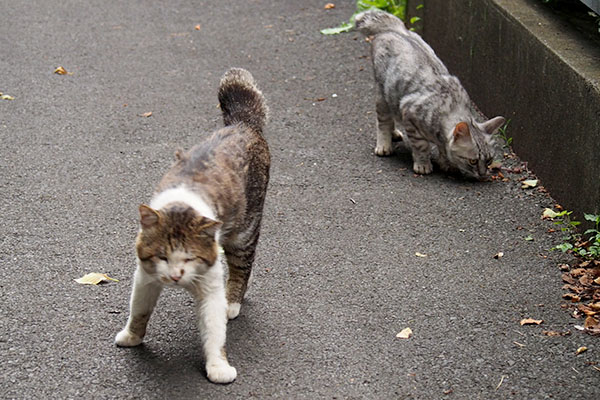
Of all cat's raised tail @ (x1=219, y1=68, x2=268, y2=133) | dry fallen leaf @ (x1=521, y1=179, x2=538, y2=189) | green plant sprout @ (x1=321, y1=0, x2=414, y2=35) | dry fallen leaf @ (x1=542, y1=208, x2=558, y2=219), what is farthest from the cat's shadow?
green plant sprout @ (x1=321, y1=0, x2=414, y2=35)

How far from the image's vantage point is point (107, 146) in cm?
723

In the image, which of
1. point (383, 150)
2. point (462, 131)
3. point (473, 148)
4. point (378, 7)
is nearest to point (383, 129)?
point (383, 150)

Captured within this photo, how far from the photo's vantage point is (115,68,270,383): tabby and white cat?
396cm

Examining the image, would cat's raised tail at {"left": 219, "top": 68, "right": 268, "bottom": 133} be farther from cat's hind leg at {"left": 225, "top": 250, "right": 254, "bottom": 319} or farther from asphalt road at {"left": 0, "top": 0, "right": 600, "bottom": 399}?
asphalt road at {"left": 0, "top": 0, "right": 600, "bottom": 399}

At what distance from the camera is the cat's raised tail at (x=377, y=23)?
7742 millimetres

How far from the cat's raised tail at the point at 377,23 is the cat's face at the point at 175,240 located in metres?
4.25

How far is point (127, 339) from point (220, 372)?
596mm

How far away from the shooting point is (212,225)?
3932mm

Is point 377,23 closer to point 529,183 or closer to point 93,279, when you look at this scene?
point 529,183

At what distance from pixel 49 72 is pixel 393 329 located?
5.57 m

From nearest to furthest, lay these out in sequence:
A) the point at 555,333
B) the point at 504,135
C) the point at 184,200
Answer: the point at 184,200
the point at 555,333
the point at 504,135

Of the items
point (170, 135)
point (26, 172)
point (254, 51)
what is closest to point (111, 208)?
point (26, 172)

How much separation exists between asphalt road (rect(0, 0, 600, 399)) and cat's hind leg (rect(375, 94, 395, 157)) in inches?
3.9

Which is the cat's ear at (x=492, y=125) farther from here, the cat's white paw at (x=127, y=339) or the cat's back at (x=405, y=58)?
the cat's white paw at (x=127, y=339)
